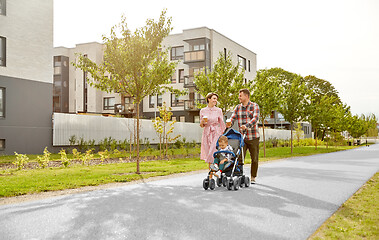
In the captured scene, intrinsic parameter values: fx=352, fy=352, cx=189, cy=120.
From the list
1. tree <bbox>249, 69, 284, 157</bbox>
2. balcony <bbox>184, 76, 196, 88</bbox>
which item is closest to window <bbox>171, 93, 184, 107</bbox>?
balcony <bbox>184, 76, 196, 88</bbox>

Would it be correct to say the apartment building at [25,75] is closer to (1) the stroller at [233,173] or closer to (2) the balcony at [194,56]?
(1) the stroller at [233,173]

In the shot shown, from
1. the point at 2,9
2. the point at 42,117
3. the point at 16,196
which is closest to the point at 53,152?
the point at 42,117

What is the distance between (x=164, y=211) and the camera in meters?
5.12

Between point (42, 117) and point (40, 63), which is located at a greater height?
point (40, 63)

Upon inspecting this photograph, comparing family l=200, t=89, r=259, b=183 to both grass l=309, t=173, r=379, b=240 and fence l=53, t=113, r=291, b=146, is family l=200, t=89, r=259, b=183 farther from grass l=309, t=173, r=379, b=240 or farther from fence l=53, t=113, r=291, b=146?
fence l=53, t=113, r=291, b=146

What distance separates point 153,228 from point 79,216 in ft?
3.89

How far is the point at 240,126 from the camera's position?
766cm

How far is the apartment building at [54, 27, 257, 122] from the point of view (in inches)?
1517

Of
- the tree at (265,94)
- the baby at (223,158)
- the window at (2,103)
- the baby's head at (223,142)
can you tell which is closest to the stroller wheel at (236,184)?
the baby at (223,158)

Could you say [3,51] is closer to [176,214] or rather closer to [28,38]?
[28,38]

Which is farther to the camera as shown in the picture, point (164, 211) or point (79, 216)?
point (164, 211)

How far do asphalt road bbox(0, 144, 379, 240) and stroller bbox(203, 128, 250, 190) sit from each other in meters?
0.19

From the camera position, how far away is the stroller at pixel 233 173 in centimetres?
711

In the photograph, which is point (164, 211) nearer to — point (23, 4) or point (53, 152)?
point (53, 152)
